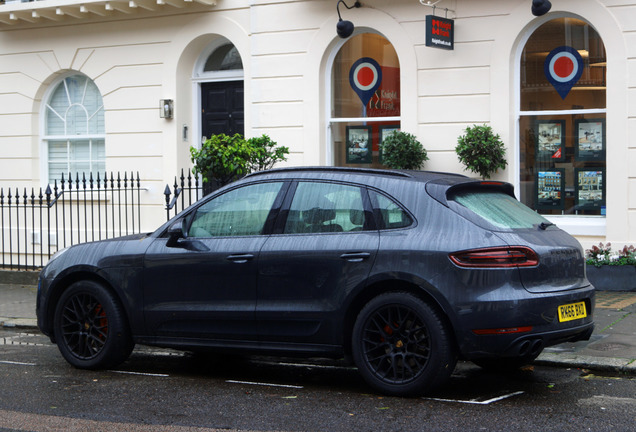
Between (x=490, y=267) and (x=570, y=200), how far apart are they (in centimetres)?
642

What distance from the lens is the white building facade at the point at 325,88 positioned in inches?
467

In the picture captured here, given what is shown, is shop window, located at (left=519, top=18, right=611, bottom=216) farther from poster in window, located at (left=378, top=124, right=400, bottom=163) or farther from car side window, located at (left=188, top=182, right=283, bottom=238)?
car side window, located at (left=188, top=182, right=283, bottom=238)

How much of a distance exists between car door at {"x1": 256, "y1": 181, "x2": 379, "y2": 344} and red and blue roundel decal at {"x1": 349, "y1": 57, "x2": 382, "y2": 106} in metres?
6.77

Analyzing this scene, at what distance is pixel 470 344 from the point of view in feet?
19.9

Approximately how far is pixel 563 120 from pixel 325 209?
6.31m

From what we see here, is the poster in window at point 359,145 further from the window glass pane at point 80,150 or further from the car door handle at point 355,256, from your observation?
the car door handle at point 355,256

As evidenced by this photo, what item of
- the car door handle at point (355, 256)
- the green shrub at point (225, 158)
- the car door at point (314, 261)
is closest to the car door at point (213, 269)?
the car door at point (314, 261)

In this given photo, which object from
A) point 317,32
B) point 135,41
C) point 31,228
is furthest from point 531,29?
point 31,228

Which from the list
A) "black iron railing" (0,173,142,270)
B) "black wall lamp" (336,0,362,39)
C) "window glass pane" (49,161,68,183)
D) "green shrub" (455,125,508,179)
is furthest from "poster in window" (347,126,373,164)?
"window glass pane" (49,161,68,183)

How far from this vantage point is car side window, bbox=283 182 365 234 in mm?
6664

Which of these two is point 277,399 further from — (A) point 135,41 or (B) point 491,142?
(A) point 135,41

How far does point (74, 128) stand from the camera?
16031 millimetres

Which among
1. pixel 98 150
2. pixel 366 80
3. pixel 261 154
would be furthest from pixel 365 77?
pixel 98 150

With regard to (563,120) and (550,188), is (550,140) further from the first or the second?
(550,188)
